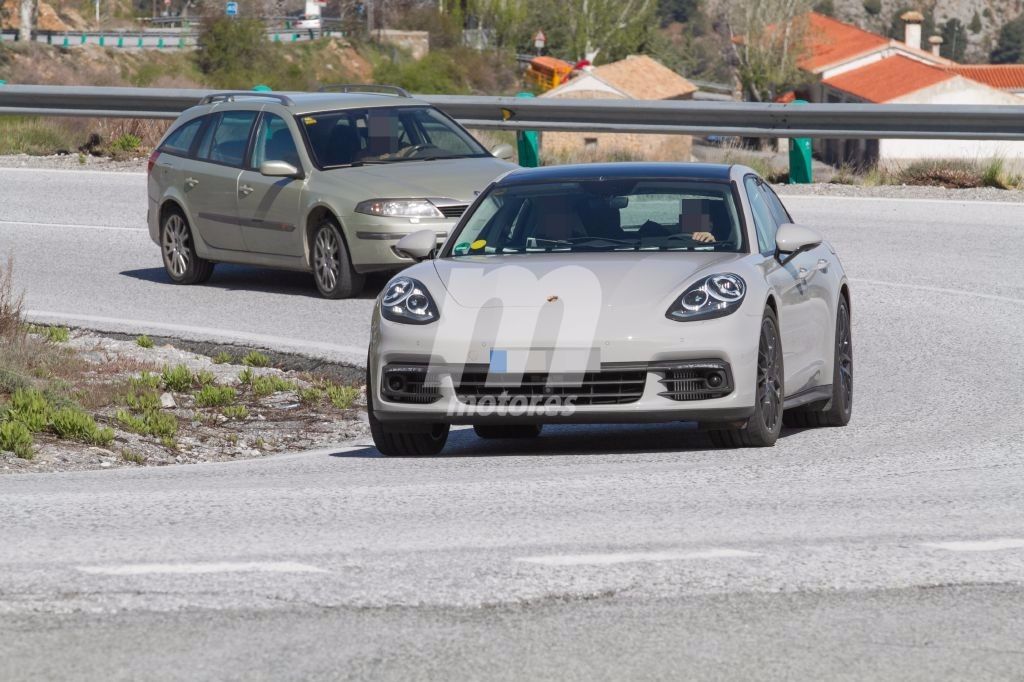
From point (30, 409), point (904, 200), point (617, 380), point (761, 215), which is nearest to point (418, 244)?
point (617, 380)

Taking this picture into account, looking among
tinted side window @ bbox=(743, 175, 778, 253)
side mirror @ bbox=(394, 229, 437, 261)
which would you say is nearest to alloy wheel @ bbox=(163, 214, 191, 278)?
side mirror @ bbox=(394, 229, 437, 261)

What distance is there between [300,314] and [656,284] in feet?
21.0

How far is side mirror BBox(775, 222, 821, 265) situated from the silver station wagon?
17.4ft

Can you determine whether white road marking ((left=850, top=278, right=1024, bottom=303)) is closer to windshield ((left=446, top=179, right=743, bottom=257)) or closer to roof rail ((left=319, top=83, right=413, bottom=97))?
roof rail ((left=319, top=83, right=413, bottom=97))

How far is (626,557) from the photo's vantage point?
559 centimetres

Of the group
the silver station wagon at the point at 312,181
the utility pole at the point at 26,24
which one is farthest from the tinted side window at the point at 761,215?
the utility pole at the point at 26,24

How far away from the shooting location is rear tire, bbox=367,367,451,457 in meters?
8.49

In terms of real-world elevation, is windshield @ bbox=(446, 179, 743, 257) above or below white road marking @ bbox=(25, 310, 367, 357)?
above

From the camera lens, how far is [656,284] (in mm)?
8234

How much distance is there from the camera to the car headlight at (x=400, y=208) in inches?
551

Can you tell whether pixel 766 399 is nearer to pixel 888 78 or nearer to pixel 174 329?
pixel 174 329

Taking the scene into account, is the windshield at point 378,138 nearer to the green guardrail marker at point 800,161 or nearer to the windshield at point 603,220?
the windshield at point 603,220

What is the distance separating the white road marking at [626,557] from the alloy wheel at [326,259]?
9.15m

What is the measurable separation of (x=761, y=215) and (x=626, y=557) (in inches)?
162
